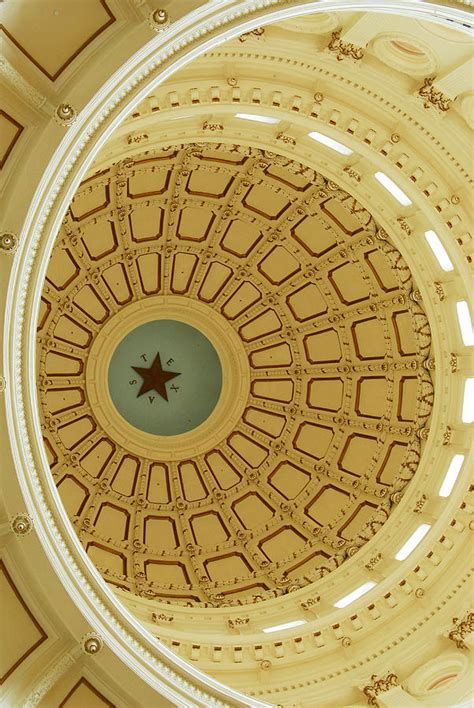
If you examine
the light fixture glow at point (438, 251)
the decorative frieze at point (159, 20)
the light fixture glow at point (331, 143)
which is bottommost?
the decorative frieze at point (159, 20)

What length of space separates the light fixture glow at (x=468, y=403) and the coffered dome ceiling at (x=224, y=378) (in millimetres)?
1423

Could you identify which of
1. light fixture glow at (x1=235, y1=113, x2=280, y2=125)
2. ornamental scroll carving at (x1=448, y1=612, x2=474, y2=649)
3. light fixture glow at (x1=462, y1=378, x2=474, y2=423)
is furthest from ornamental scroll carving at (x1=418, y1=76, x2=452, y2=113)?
ornamental scroll carving at (x1=448, y1=612, x2=474, y2=649)

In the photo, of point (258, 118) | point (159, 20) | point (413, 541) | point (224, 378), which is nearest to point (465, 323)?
point (413, 541)

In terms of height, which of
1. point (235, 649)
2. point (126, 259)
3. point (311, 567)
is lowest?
point (235, 649)

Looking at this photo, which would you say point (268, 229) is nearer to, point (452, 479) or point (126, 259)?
point (126, 259)

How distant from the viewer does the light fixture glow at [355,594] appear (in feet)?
50.9

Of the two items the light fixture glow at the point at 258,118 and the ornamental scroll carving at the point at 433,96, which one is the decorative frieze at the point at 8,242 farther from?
the ornamental scroll carving at the point at 433,96

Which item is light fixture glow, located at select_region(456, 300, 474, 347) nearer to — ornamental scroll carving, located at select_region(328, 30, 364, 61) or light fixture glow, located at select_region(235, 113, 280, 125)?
light fixture glow, located at select_region(235, 113, 280, 125)

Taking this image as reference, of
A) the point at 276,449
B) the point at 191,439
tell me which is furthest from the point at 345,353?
the point at 191,439

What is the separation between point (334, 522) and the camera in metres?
19.8

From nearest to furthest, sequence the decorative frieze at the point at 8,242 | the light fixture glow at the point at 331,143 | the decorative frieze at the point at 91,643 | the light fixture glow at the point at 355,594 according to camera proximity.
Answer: the decorative frieze at the point at 8,242
the decorative frieze at the point at 91,643
the light fixture glow at the point at 331,143
the light fixture glow at the point at 355,594

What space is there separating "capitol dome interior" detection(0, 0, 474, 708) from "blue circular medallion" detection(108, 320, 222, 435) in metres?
0.07

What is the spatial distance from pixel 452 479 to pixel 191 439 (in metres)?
9.18

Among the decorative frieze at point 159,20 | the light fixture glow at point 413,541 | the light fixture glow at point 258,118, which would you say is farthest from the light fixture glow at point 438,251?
the decorative frieze at point 159,20
